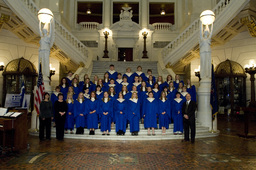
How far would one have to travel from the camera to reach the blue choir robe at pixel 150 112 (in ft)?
24.0

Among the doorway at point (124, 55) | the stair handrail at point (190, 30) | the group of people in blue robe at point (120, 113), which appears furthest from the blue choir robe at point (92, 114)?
the doorway at point (124, 55)

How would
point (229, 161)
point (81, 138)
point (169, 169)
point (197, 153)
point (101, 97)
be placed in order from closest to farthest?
point (169, 169) → point (229, 161) → point (197, 153) → point (81, 138) → point (101, 97)

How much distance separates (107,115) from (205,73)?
164 inches

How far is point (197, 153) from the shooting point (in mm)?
5309

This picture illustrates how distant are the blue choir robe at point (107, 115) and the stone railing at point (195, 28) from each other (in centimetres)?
655

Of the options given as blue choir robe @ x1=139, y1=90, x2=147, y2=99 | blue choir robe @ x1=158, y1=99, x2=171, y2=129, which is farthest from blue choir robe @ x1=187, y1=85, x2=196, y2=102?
blue choir robe @ x1=139, y1=90, x2=147, y2=99

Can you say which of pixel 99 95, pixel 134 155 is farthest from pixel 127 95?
pixel 134 155

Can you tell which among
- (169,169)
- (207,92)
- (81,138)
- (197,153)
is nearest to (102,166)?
(169,169)

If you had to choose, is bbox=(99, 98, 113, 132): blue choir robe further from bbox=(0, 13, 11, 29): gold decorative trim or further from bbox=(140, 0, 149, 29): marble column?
bbox=(140, 0, 149, 29): marble column

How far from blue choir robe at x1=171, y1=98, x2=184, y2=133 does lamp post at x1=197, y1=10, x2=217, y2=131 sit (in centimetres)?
120

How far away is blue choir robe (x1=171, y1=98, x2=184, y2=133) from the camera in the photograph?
7355mm

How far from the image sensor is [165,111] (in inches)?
295

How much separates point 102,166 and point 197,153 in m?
2.43

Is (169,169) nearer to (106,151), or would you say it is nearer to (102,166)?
(102,166)
